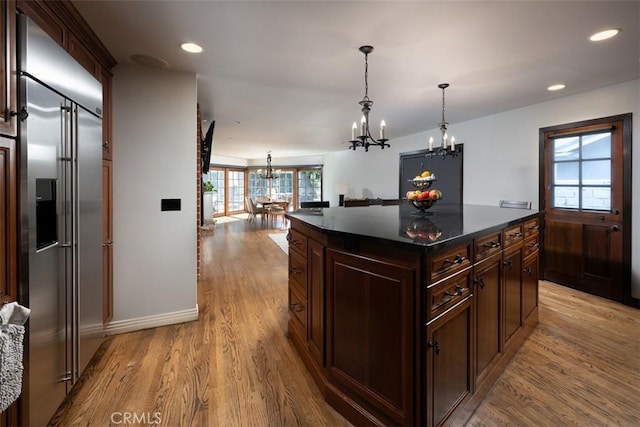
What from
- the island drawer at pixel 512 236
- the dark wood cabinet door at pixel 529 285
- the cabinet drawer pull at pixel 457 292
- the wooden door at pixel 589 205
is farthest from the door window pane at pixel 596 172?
the cabinet drawer pull at pixel 457 292

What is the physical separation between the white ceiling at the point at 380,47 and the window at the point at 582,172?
0.60m

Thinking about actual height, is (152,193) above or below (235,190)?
below

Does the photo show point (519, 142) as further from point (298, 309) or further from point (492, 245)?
point (298, 309)

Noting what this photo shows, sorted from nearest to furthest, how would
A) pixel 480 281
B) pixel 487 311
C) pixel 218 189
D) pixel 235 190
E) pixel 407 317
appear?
pixel 407 317, pixel 480 281, pixel 487 311, pixel 218 189, pixel 235 190

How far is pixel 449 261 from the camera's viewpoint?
143 centimetres

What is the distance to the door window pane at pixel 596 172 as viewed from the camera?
3438 millimetres

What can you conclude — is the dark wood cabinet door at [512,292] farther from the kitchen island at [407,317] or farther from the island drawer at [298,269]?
the island drawer at [298,269]

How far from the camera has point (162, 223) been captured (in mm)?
2721

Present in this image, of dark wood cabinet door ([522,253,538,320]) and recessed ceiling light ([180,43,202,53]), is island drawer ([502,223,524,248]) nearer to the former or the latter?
dark wood cabinet door ([522,253,538,320])

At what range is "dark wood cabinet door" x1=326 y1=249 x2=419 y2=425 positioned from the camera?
4.41 feet

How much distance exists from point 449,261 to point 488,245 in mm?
479

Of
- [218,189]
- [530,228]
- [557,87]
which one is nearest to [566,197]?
[557,87]

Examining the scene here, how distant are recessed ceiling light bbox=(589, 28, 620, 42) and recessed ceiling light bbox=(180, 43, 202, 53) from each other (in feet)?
9.64

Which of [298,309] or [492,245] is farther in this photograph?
[298,309]
